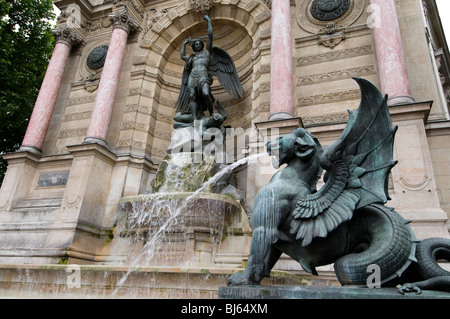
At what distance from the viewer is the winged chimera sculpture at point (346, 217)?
7.12 ft

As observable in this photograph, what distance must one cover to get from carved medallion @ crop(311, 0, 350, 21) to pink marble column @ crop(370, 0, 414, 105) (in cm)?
104

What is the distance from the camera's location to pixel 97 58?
1157 centimetres

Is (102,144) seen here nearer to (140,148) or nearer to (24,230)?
(140,148)

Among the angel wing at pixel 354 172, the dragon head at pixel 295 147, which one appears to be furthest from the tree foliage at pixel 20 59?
the angel wing at pixel 354 172

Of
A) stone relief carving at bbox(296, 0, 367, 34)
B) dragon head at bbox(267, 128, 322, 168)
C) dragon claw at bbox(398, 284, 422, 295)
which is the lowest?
dragon claw at bbox(398, 284, 422, 295)

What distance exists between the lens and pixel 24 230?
832cm

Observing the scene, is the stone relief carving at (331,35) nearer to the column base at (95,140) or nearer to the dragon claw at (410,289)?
the column base at (95,140)

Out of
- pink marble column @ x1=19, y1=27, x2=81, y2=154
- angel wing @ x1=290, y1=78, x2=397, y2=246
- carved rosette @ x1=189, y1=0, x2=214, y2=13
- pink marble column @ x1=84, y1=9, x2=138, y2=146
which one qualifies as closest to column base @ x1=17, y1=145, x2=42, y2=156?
pink marble column @ x1=19, y1=27, x2=81, y2=154

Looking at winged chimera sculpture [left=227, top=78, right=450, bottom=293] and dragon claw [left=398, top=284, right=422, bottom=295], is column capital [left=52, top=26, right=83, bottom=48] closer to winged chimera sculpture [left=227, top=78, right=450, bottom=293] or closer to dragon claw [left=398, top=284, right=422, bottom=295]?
winged chimera sculpture [left=227, top=78, right=450, bottom=293]

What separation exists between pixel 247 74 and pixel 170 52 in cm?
325

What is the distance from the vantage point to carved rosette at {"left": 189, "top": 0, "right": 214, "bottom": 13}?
35.6 ft
